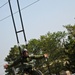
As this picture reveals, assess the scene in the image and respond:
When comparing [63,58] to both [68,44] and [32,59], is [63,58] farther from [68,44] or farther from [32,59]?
[32,59]

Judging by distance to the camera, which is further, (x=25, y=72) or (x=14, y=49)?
(x=14, y=49)

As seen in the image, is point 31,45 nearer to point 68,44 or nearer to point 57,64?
point 57,64

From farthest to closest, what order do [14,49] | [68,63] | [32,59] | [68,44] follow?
[14,49] → [68,63] → [68,44] → [32,59]

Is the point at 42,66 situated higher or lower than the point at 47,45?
lower

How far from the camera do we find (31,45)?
229ft

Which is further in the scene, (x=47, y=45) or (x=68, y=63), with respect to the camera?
(x=47, y=45)

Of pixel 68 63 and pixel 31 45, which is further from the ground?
pixel 31 45

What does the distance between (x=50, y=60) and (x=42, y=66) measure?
9.19 feet

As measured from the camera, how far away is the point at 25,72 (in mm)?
10031

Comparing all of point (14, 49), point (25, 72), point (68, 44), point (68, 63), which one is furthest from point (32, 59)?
point (14, 49)

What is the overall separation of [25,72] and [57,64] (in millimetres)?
57404

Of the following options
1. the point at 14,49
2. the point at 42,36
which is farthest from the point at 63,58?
the point at 14,49

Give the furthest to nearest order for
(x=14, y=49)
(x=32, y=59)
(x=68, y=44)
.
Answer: (x=14, y=49), (x=68, y=44), (x=32, y=59)

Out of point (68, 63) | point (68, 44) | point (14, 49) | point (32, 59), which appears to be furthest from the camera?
point (14, 49)
